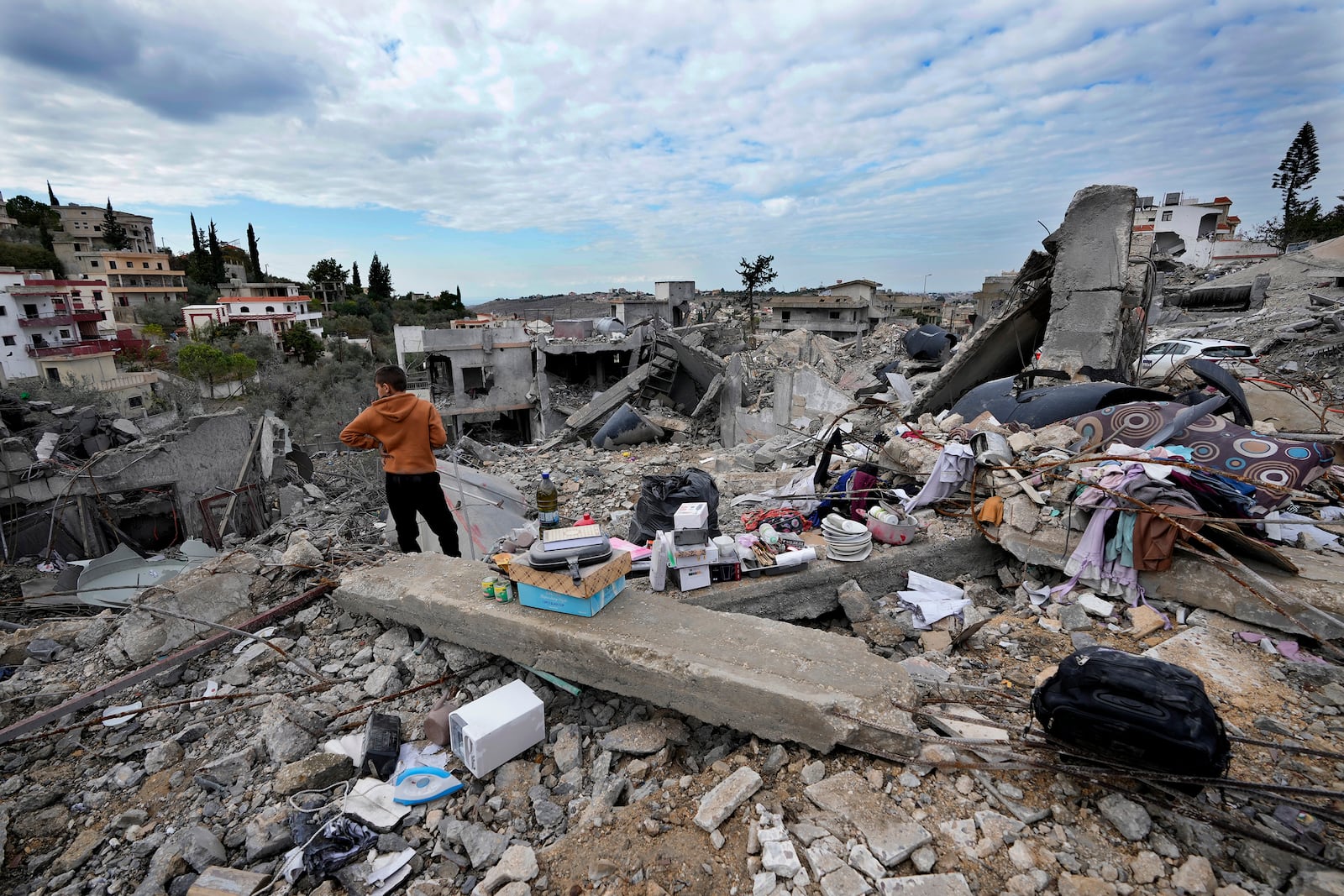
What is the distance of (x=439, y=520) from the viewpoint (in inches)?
157

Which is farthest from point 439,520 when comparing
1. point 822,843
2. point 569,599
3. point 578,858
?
point 822,843

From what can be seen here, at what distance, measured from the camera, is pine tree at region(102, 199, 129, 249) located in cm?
4447

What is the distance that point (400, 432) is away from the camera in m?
3.70

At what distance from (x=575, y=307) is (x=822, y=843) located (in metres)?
43.9

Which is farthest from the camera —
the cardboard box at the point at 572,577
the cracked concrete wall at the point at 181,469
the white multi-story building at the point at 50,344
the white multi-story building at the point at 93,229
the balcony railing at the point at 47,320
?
the white multi-story building at the point at 93,229

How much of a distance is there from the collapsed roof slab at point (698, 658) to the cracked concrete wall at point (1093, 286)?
6398 millimetres

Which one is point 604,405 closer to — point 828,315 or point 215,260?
point 828,315

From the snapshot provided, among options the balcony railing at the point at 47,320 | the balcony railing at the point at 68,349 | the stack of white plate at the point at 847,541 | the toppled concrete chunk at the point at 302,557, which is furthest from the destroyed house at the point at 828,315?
the balcony railing at the point at 47,320

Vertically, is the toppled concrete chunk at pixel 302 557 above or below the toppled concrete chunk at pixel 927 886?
above

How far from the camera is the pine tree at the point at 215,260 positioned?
4447cm

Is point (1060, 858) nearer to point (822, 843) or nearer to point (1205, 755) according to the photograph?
point (1205, 755)

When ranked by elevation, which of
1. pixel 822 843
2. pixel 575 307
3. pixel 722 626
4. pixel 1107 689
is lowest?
pixel 822 843

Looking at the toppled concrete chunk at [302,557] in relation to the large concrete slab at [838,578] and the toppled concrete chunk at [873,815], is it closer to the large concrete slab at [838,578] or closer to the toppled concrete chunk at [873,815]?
the large concrete slab at [838,578]

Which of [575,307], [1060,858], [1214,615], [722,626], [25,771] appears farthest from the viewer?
[575,307]
